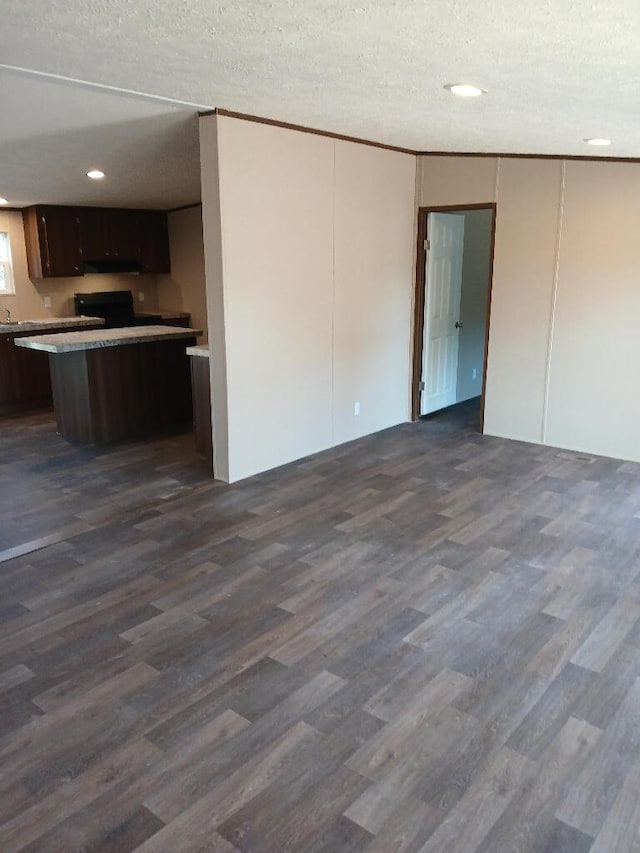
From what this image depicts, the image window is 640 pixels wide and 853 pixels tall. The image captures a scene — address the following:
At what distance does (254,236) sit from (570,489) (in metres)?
2.92

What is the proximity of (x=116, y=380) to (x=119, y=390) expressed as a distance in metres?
0.10

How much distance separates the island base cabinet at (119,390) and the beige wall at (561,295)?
300 cm

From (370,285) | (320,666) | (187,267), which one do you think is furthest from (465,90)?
(187,267)

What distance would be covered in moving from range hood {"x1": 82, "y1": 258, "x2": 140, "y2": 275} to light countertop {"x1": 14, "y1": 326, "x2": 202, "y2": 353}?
7.36 feet

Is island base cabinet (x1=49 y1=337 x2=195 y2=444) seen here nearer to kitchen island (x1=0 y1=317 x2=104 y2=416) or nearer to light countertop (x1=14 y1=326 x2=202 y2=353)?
light countertop (x1=14 y1=326 x2=202 y2=353)

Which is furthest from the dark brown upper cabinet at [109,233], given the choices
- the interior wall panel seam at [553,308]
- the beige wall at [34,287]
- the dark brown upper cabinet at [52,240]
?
the interior wall panel seam at [553,308]

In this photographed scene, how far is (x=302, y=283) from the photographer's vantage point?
5035mm

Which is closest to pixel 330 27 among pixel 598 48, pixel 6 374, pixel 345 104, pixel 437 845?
pixel 598 48

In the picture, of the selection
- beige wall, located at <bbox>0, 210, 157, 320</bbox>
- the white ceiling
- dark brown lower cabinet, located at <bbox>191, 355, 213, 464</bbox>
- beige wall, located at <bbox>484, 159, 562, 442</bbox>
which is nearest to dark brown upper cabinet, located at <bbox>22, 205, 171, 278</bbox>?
beige wall, located at <bbox>0, 210, 157, 320</bbox>

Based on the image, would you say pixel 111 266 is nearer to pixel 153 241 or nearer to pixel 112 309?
pixel 112 309

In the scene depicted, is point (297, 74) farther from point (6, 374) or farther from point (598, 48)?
point (6, 374)

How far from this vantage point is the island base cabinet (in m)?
5.72

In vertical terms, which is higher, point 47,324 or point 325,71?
point 325,71

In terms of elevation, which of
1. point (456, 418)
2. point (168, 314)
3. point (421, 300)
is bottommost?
point (456, 418)
